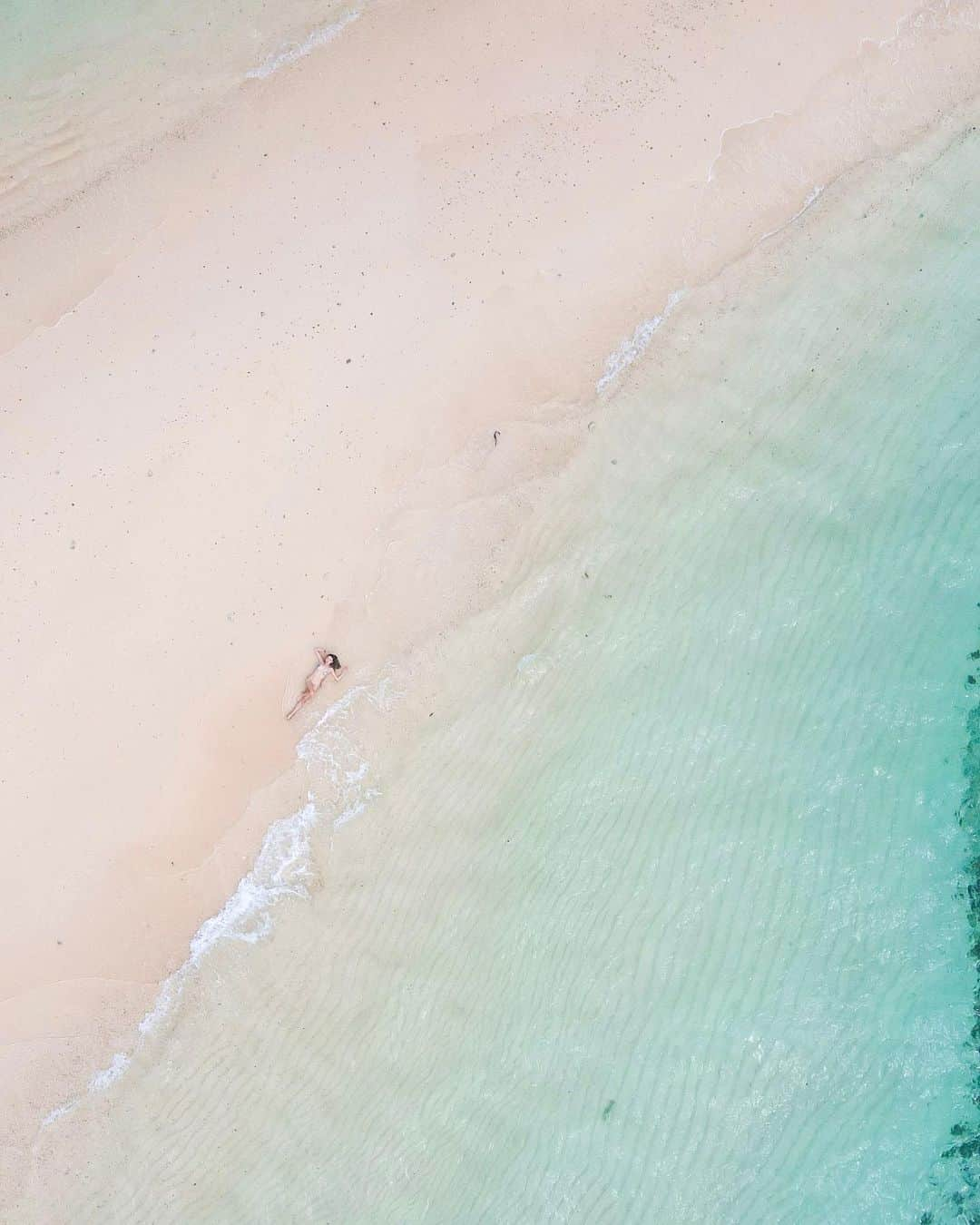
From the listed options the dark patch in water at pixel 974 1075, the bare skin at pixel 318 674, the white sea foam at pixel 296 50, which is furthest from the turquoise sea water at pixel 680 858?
the white sea foam at pixel 296 50

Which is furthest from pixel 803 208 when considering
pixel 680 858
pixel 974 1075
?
pixel 974 1075

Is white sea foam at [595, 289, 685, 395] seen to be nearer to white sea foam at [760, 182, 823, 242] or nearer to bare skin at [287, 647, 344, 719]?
white sea foam at [760, 182, 823, 242]

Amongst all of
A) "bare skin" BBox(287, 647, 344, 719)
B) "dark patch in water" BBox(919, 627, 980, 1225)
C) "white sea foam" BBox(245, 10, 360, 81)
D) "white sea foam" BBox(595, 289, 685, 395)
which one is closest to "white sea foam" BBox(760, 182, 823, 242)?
"white sea foam" BBox(595, 289, 685, 395)

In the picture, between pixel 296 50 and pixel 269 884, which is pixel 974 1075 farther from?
pixel 296 50

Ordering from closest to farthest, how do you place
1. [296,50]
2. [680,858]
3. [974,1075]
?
1. [974,1075]
2. [680,858]
3. [296,50]

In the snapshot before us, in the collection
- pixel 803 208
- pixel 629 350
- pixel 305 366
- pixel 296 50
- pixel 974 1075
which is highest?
pixel 296 50

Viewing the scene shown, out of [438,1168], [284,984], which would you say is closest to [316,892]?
[284,984]

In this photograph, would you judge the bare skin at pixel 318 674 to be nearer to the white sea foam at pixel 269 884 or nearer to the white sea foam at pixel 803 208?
the white sea foam at pixel 269 884

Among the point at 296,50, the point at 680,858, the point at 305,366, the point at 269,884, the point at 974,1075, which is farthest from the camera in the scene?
the point at 296,50
